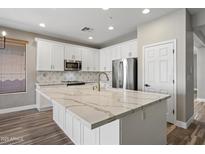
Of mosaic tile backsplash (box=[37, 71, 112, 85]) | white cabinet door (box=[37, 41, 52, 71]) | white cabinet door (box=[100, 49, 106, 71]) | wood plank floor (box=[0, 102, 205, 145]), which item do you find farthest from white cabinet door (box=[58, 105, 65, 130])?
white cabinet door (box=[100, 49, 106, 71])

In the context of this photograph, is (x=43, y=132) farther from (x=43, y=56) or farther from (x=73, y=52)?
(x=73, y=52)

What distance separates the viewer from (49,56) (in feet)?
14.2

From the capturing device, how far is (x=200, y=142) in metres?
2.19

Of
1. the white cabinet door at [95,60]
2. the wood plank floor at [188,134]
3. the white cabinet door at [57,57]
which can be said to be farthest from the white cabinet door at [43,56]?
the wood plank floor at [188,134]

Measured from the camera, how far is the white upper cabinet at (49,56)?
4.18m

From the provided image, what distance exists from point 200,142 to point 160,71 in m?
1.68

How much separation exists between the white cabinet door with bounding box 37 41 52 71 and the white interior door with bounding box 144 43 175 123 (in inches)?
126

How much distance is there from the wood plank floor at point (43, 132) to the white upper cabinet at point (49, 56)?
1.73m

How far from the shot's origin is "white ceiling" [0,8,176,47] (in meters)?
→ 2.87

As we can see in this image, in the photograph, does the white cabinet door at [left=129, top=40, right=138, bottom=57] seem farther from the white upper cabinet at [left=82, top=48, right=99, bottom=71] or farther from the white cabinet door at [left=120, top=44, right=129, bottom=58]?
the white upper cabinet at [left=82, top=48, right=99, bottom=71]

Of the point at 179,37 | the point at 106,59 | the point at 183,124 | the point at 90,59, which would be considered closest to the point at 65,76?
the point at 90,59

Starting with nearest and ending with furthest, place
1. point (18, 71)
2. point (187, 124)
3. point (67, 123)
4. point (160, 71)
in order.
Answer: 1. point (67, 123)
2. point (187, 124)
3. point (160, 71)
4. point (18, 71)

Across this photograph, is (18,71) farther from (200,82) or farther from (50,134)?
(200,82)
